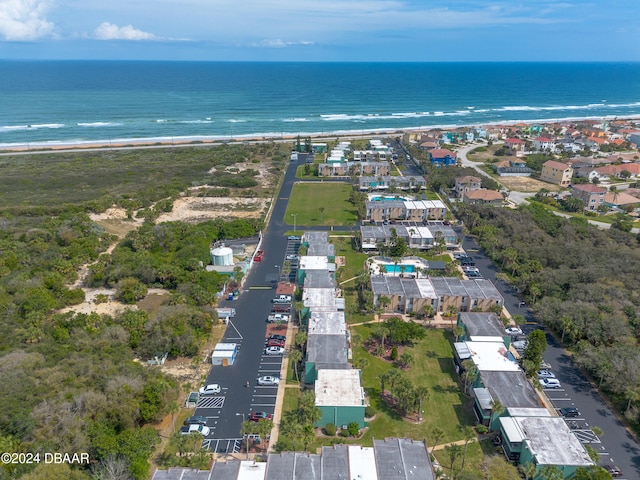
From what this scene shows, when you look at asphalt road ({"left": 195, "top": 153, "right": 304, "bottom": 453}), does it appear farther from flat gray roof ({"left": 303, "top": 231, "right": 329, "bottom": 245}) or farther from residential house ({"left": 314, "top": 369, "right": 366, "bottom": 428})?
flat gray roof ({"left": 303, "top": 231, "right": 329, "bottom": 245})

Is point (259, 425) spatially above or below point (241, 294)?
above

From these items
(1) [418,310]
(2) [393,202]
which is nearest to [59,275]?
(1) [418,310]

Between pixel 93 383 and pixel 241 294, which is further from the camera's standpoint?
pixel 241 294

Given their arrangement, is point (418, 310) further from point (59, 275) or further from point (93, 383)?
point (59, 275)

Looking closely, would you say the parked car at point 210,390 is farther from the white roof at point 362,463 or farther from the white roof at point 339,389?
the white roof at point 362,463

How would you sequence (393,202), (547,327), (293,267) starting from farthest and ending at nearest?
1. (393,202)
2. (293,267)
3. (547,327)

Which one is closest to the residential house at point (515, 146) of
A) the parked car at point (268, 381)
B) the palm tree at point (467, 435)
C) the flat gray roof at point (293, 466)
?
the palm tree at point (467, 435)
